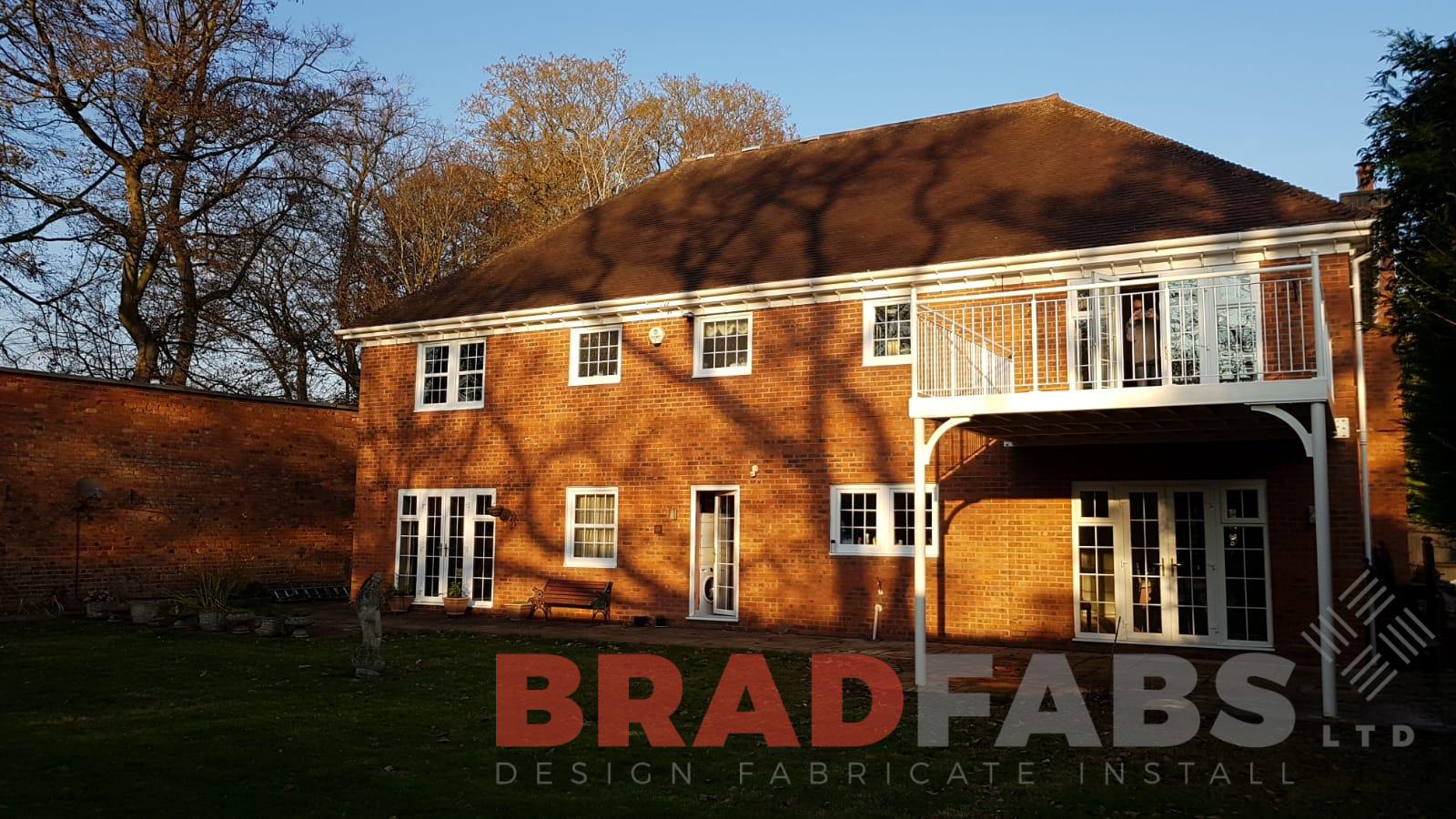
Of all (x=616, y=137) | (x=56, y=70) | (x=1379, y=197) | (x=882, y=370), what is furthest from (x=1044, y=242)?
(x=616, y=137)

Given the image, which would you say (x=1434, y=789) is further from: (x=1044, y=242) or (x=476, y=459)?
(x=476, y=459)

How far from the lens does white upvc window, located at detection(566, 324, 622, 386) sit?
63.3ft

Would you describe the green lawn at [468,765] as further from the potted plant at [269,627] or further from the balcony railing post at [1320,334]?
the potted plant at [269,627]

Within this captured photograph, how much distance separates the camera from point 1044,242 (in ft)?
51.8

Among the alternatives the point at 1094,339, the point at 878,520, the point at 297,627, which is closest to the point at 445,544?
the point at 297,627

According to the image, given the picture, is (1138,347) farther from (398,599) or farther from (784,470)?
(398,599)

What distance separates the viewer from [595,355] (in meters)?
19.6

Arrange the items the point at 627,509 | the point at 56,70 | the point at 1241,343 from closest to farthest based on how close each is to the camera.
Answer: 1. the point at 1241,343
2. the point at 627,509
3. the point at 56,70

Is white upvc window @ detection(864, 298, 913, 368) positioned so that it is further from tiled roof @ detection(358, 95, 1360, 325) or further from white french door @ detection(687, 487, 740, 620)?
white french door @ detection(687, 487, 740, 620)

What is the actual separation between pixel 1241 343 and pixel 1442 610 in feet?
14.1

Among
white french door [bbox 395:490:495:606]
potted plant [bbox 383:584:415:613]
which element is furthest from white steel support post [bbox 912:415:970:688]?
potted plant [bbox 383:584:415:613]

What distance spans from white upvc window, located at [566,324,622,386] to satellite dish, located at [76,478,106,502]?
853 centimetres

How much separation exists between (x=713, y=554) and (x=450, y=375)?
20.7 ft

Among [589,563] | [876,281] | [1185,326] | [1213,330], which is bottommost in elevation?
[589,563]
